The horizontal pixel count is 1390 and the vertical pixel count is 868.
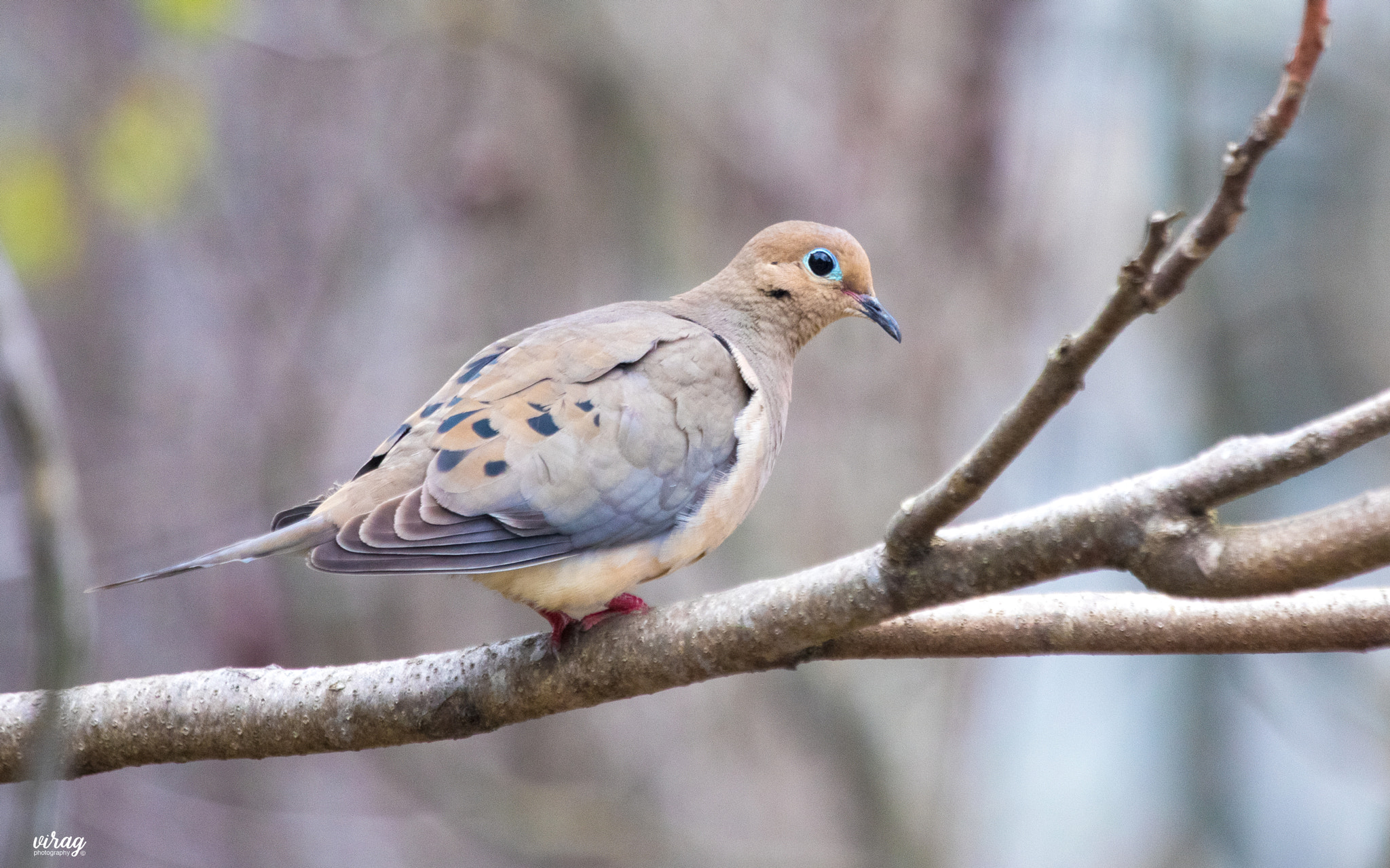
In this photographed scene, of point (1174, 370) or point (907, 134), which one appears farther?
point (1174, 370)

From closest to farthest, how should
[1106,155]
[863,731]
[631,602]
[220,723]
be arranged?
[220,723] → [631,602] → [863,731] → [1106,155]

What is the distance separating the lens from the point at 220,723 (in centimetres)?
233

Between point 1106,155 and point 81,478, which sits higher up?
point 1106,155

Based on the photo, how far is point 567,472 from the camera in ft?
8.65

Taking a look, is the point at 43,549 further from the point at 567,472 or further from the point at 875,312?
the point at 875,312

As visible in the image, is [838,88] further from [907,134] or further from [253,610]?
[253,610]

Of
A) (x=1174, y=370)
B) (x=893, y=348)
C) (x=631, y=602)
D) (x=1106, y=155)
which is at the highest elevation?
(x=1106, y=155)

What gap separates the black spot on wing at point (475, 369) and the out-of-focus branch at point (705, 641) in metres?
0.67

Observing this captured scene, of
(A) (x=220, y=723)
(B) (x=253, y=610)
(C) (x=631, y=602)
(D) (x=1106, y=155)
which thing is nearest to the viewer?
(A) (x=220, y=723)

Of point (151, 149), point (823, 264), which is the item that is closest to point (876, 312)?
point (823, 264)

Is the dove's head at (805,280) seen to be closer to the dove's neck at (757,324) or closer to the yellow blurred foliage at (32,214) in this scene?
the dove's neck at (757,324)

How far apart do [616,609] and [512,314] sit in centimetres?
243

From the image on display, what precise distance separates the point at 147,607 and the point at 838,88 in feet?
12.3

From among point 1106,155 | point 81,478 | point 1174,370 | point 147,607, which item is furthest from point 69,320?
point 1174,370
